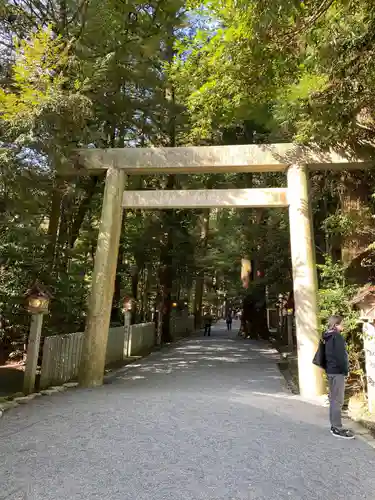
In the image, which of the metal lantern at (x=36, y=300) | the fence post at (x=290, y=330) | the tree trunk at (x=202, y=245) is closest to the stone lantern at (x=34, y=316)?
the metal lantern at (x=36, y=300)

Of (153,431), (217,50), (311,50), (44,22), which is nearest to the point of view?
(153,431)

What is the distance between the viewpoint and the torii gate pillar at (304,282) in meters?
6.88

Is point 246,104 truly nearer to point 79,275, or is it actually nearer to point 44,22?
point 44,22

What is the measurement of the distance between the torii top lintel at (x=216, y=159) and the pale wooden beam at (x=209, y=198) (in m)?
0.50

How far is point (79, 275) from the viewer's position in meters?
10.8

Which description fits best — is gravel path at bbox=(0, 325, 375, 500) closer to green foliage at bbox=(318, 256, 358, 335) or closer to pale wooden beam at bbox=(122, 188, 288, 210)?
green foliage at bbox=(318, 256, 358, 335)

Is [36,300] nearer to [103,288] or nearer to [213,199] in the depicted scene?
[103,288]

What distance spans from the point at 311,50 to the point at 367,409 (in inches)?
206

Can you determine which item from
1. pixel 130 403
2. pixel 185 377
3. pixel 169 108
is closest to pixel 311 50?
pixel 130 403

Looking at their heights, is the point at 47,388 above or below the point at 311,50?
below

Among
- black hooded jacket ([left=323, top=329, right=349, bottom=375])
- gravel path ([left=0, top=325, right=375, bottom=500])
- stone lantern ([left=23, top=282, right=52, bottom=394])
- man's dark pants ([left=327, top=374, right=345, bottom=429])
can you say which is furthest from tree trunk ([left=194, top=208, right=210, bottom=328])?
man's dark pants ([left=327, top=374, right=345, bottom=429])

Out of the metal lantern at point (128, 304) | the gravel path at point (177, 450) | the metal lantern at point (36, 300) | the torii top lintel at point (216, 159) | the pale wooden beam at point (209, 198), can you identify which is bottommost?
the gravel path at point (177, 450)

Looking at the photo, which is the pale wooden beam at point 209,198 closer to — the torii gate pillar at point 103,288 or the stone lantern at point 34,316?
the torii gate pillar at point 103,288

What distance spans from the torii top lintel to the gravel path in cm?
455
